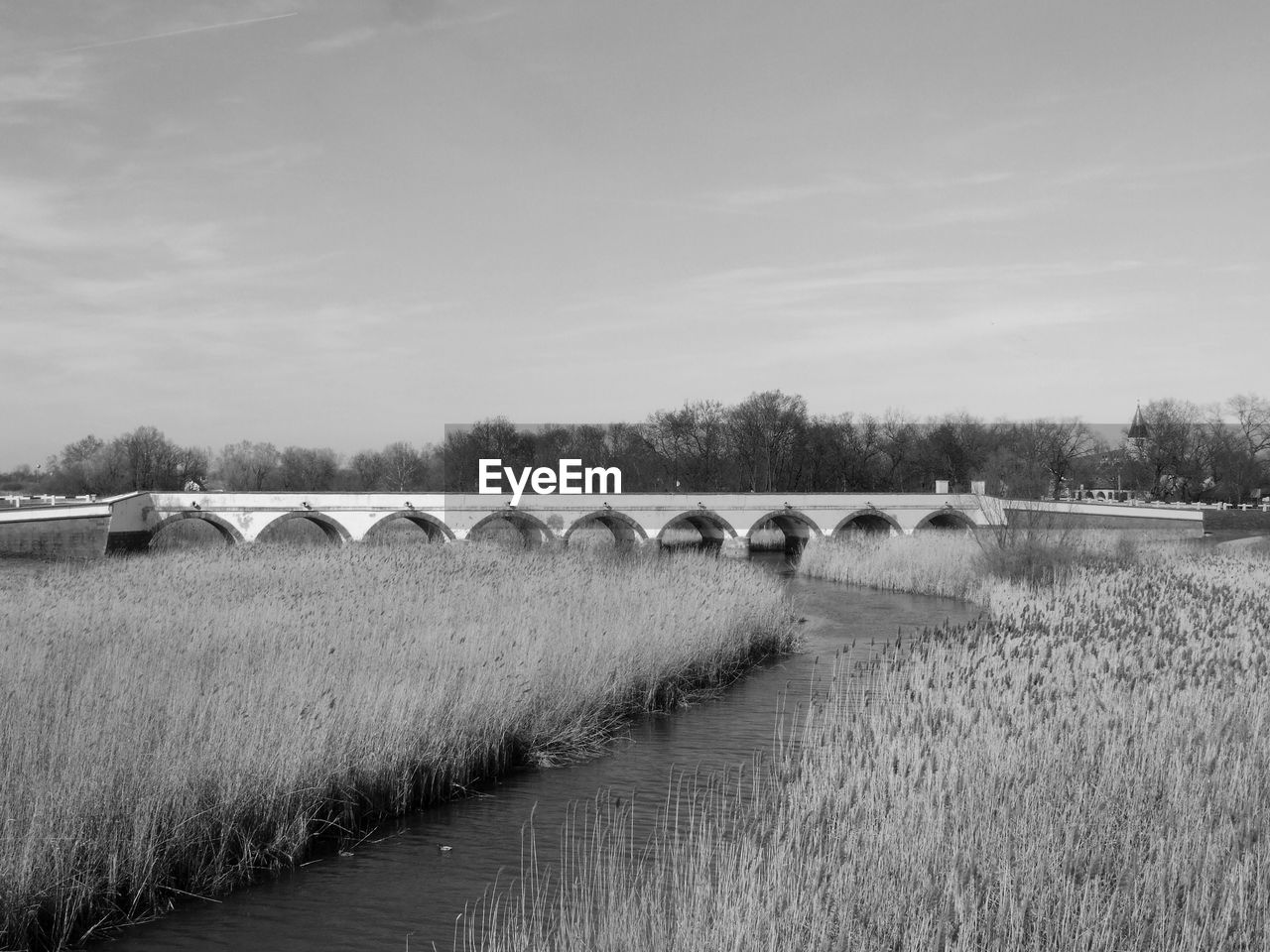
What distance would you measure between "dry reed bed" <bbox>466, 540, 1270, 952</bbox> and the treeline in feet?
202

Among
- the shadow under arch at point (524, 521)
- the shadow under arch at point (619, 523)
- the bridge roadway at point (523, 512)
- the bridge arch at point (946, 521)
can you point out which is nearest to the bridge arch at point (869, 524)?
the bridge roadway at point (523, 512)

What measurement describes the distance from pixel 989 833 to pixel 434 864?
4.39 meters

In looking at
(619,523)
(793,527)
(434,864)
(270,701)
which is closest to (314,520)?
(619,523)

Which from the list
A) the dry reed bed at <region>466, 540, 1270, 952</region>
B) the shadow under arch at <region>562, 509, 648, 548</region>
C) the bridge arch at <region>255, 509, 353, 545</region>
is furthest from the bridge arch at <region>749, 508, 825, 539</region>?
the dry reed bed at <region>466, 540, 1270, 952</region>

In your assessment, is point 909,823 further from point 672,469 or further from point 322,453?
point 322,453

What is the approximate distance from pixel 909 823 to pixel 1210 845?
1.58 meters

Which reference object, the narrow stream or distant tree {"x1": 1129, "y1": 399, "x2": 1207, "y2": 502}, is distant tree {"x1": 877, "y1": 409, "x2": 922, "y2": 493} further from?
the narrow stream

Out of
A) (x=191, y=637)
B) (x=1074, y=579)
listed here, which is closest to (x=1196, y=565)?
(x=1074, y=579)

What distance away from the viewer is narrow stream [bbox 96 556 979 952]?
7312 mm

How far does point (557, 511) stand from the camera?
46.8 m

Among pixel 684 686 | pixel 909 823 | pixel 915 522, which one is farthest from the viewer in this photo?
pixel 915 522

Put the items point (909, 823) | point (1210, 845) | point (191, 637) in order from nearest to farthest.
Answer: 1. point (1210, 845)
2. point (909, 823)
3. point (191, 637)

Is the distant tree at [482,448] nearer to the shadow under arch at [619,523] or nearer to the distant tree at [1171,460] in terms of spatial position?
the shadow under arch at [619,523]

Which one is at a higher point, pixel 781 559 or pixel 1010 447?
pixel 1010 447
